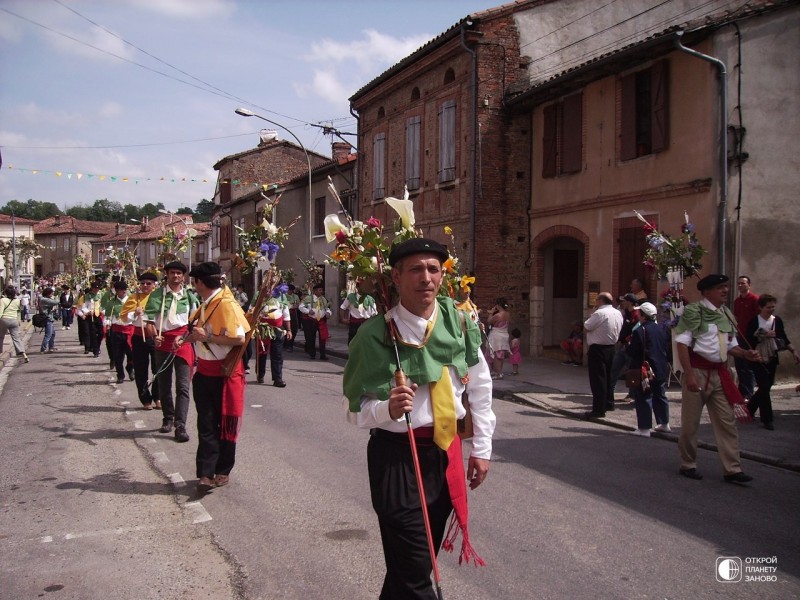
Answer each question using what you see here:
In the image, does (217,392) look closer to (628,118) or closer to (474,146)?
(628,118)

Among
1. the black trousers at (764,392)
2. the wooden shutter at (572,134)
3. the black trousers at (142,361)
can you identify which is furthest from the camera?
the wooden shutter at (572,134)

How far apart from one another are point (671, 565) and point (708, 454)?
154 inches

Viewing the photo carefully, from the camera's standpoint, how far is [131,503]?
5.77m

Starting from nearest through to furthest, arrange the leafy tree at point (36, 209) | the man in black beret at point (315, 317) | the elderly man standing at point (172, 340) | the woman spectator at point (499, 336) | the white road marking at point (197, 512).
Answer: the white road marking at point (197, 512)
the elderly man standing at point (172, 340)
the woman spectator at point (499, 336)
the man in black beret at point (315, 317)
the leafy tree at point (36, 209)

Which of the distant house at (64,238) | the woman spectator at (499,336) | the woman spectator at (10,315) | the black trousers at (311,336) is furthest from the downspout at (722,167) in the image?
the distant house at (64,238)

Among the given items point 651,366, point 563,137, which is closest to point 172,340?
point 651,366

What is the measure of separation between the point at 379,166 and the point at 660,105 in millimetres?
12177

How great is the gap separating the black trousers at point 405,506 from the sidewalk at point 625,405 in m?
5.02

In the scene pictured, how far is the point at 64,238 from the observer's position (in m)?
89.6

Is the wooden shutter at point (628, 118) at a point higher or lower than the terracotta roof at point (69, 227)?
lower

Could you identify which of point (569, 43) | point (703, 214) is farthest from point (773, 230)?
point (569, 43)

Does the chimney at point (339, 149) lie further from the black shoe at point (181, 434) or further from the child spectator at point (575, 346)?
the black shoe at point (181, 434)

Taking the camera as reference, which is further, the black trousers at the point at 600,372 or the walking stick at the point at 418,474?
the black trousers at the point at 600,372

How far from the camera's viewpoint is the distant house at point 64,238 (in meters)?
88.2
